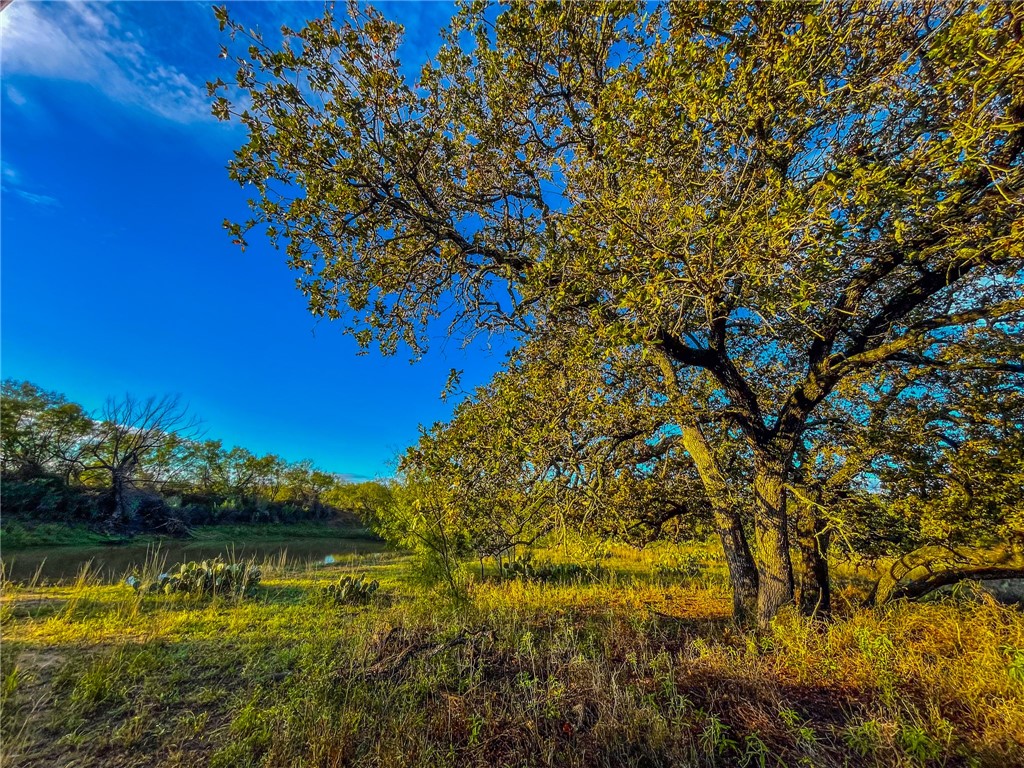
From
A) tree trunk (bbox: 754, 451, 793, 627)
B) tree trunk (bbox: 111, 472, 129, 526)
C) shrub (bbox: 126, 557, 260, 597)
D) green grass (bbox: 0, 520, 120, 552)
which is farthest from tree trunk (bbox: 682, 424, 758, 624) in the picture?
tree trunk (bbox: 111, 472, 129, 526)

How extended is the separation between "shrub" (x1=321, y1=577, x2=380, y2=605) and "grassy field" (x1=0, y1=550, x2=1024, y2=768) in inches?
64.7

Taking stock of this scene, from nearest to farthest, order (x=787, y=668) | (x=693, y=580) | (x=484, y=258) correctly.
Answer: (x=787, y=668) < (x=484, y=258) < (x=693, y=580)

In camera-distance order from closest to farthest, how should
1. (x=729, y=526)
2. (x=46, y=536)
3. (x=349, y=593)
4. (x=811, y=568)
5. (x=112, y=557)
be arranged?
(x=729, y=526) < (x=811, y=568) < (x=349, y=593) < (x=112, y=557) < (x=46, y=536)

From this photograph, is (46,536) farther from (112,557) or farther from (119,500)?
(112,557)

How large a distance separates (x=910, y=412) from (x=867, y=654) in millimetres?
2965

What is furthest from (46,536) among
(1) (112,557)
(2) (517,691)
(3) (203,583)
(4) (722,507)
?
(4) (722,507)

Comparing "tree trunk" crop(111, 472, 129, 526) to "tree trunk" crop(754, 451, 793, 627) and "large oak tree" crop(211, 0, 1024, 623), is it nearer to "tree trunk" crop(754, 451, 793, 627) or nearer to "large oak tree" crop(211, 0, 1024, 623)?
"large oak tree" crop(211, 0, 1024, 623)

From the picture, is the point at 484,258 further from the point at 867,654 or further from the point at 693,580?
the point at 693,580

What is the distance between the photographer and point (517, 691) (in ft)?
12.8

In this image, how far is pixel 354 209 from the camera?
442 cm

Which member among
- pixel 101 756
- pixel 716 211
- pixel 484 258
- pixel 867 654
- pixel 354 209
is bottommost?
pixel 101 756

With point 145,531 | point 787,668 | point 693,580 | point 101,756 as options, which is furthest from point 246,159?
point 145,531

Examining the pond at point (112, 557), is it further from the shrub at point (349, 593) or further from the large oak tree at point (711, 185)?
the large oak tree at point (711, 185)

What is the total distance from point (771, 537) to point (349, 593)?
801cm
